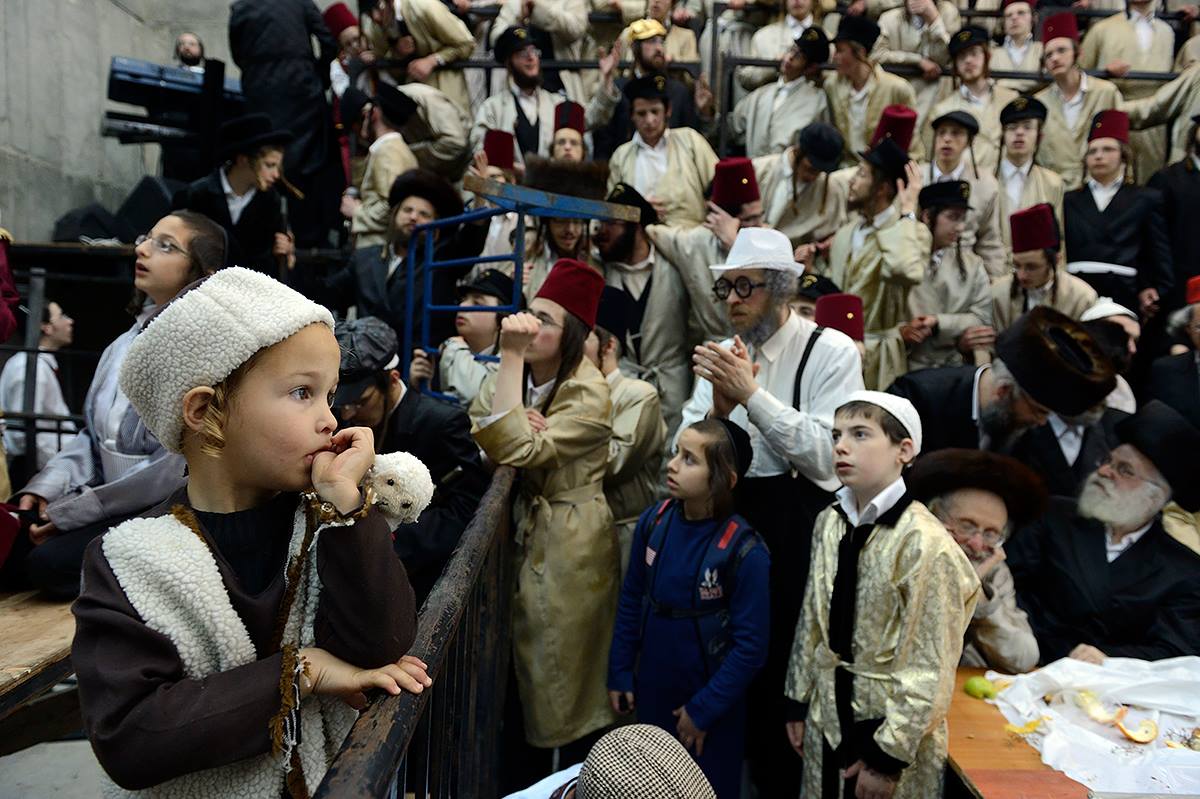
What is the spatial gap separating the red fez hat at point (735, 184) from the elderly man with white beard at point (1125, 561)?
92.7 inches

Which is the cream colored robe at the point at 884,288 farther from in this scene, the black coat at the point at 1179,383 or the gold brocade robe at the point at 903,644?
the gold brocade robe at the point at 903,644

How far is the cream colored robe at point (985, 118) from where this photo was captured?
7.12 m

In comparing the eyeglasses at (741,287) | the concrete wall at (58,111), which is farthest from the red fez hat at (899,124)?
the concrete wall at (58,111)

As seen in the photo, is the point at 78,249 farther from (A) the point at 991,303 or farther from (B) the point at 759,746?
(A) the point at 991,303

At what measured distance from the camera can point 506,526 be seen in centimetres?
341

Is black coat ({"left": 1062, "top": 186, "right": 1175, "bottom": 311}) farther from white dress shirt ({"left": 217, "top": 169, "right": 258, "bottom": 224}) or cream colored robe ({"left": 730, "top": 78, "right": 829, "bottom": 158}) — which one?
white dress shirt ({"left": 217, "top": 169, "right": 258, "bottom": 224})

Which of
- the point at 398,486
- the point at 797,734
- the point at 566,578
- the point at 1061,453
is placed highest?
the point at 398,486

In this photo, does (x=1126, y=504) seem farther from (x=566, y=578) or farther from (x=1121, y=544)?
(x=566, y=578)

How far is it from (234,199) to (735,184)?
290cm

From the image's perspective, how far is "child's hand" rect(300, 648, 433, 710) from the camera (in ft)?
4.40

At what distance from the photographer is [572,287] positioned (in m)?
3.66

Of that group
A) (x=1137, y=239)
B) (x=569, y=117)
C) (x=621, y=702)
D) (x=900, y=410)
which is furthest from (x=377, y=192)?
(x=1137, y=239)

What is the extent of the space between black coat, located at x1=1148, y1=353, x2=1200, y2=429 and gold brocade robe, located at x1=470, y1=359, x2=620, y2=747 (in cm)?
308

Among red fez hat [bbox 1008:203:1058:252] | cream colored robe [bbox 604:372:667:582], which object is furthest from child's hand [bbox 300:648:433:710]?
red fez hat [bbox 1008:203:1058:252]
